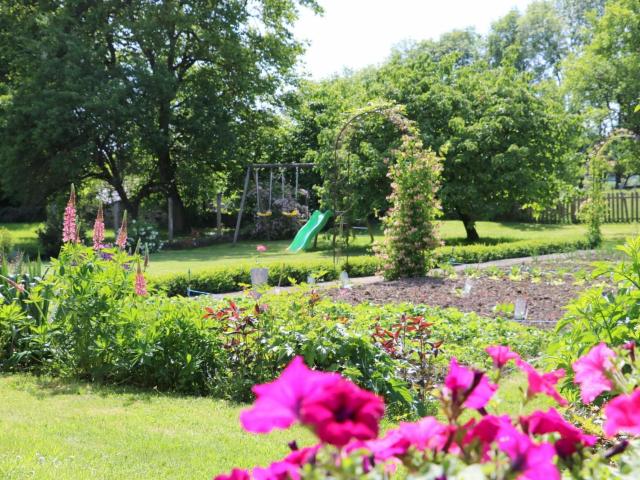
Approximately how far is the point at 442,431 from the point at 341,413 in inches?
10.4

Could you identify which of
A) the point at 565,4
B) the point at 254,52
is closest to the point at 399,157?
the point at 254,52

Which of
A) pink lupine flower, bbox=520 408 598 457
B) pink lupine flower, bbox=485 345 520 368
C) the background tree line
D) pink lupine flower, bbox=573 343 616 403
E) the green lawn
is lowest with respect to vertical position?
the green lawn

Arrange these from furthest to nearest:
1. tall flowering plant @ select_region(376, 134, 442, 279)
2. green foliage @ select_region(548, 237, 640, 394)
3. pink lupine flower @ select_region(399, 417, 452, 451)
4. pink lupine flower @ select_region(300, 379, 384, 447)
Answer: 1. tall flowering plant @ select_region(376, 134, 442, 279)
2. green foliage @ select_region(548, 237, 640, 394)
3. pink lupine flower @ select_region(399, 417, 452, 451)
4. pink lupine flower @ select_region(300, 379, 384, 447)

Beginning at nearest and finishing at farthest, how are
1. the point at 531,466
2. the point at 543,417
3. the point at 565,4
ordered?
1. the point at 531,466
2. the point at 543,417
3. the point at 565,4

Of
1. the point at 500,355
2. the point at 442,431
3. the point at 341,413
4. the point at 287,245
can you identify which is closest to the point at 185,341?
the point at 500,355

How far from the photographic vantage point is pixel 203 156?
23.4 m

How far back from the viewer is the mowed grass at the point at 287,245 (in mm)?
15719

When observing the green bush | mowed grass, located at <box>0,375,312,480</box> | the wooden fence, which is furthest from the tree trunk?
mowed grass, located at <box>0,375,312,480</box>

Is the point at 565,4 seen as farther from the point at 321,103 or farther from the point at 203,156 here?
the point at 203,156

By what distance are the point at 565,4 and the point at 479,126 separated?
36.1 m

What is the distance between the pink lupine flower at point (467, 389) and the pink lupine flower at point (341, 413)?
215 mm

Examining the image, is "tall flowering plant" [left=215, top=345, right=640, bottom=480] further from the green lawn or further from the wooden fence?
the wooden fence

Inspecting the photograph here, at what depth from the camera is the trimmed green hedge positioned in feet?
33.9

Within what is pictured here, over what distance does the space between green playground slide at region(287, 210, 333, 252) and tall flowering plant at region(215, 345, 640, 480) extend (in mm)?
16846
